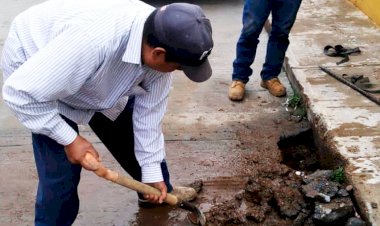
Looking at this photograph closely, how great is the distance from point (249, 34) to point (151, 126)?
2205mm

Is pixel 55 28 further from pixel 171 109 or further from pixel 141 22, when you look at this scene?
pixel 171 109

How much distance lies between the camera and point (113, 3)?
8.99 feet

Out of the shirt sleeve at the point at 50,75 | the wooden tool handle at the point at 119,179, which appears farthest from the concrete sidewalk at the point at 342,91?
the shirt sleeve at the point at 50,75

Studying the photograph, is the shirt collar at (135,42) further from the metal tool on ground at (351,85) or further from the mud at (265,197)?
the metal tool on ground at (351,85)

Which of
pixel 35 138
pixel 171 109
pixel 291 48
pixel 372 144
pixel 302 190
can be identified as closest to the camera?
pixel 35 138

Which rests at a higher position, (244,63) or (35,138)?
(35,138)

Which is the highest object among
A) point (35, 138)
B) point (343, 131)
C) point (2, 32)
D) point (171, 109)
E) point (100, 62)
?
point (100, 62)

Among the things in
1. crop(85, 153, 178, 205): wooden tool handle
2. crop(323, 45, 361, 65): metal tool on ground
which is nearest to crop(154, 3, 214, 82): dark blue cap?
crop(85, 153, 178, 205): wooden tool handle

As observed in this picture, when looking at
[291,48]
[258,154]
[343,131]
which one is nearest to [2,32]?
[291,48]

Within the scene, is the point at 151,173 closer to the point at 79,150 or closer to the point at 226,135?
the point at 79,150

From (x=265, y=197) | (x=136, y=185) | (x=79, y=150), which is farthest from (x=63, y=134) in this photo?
(x=265, y=197)

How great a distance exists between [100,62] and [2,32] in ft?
17.0

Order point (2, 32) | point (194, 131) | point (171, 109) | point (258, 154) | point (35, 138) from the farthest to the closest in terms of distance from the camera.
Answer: point (2, 32) < point (171, 109) < point (194, 131) < point (258, 154) < point (35, 138)

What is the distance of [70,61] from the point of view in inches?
98.7
